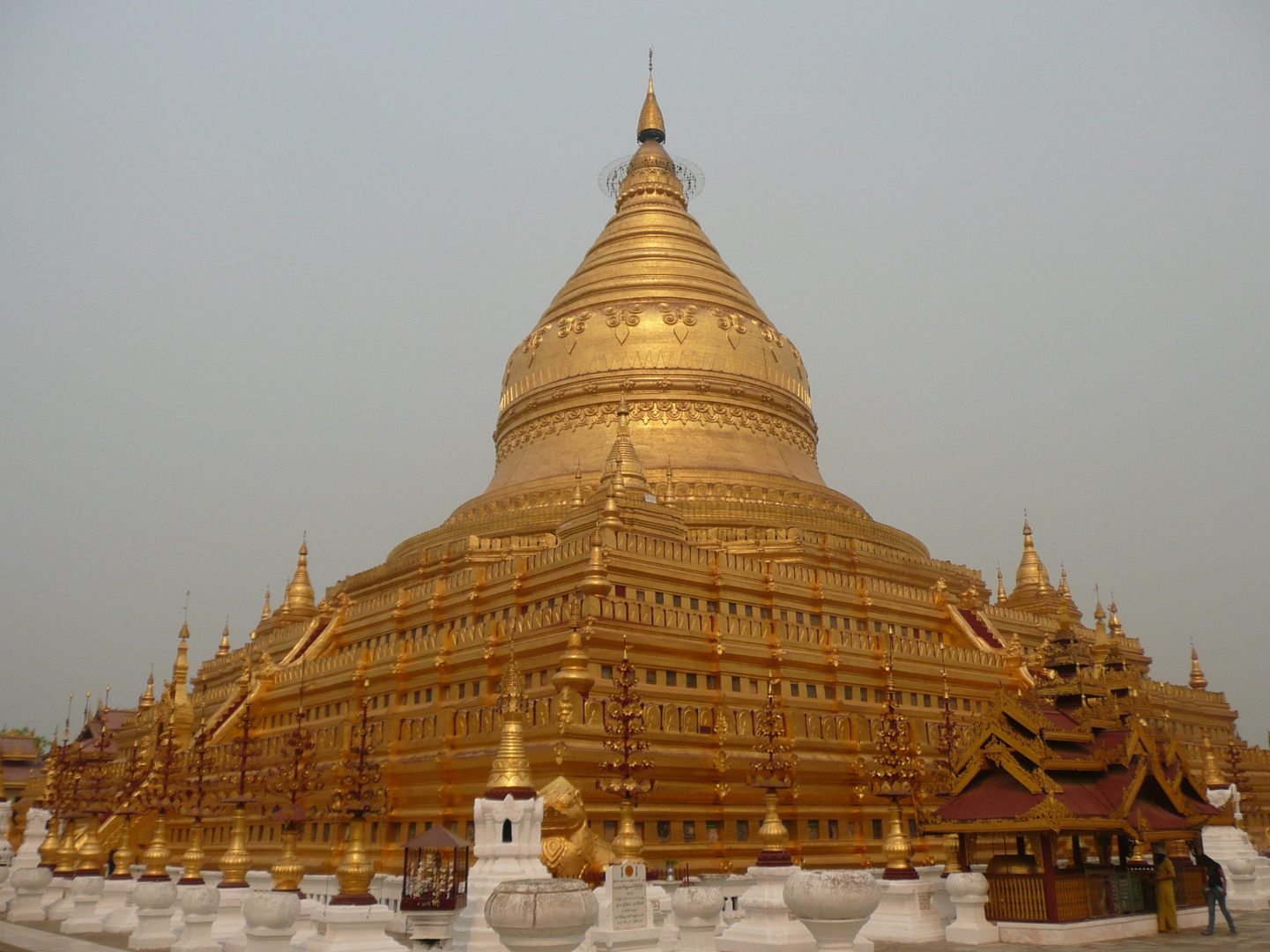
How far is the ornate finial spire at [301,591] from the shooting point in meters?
49.0

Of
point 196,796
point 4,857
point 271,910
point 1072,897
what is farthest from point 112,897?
point 1072,897

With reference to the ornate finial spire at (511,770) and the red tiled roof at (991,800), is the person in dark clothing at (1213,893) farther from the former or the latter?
the ornate finial spire at (511,770)

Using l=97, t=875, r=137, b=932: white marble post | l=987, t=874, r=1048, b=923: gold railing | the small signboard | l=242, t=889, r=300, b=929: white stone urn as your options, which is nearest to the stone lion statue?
the small signboard

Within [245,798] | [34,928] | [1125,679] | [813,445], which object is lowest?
[34,928]

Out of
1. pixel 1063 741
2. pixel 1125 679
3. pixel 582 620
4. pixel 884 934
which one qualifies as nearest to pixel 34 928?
pixel 582 620

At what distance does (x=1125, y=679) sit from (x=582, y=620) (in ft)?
38.8

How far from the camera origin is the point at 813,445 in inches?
1866

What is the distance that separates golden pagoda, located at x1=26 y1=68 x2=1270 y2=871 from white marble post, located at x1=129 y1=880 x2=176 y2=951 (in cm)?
604

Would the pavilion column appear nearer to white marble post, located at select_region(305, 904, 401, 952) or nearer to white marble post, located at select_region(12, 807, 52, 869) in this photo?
white marble post, located at select_region(305, 904, 401, 952)

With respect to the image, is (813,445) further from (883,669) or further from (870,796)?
(870,796)

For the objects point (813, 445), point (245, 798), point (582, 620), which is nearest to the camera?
point (245, 798)

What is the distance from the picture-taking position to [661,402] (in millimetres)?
42688

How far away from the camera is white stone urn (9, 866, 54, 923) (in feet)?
84.1

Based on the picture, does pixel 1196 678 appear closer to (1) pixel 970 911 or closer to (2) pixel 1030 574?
(2) pixel 1030 574
